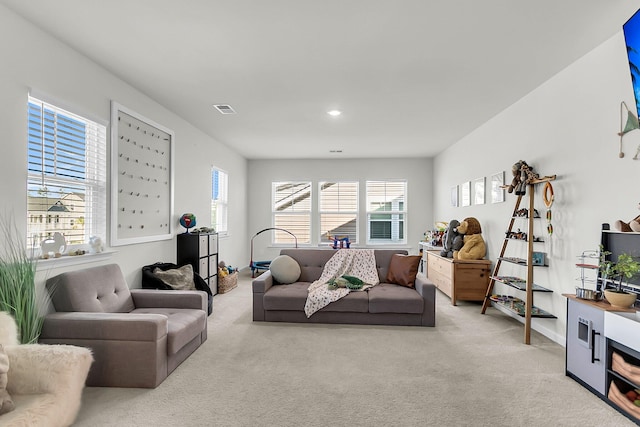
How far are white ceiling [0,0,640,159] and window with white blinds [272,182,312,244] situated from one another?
146 inches

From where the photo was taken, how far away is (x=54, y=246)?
9.09 ft

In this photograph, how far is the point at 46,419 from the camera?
172 centimetres

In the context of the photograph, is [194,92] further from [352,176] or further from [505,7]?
[352,176]

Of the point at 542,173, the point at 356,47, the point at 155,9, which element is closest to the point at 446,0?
the point at 356,47

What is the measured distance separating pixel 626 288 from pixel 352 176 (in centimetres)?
610

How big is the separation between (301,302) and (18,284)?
2518 mm

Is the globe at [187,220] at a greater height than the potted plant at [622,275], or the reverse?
the globe at [187,220]

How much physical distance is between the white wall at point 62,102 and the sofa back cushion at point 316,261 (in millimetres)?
1746

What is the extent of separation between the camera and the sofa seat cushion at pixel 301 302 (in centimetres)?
396

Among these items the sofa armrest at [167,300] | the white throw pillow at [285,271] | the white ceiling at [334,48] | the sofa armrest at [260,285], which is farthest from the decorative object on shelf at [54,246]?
the white throw pillow at [285,271]

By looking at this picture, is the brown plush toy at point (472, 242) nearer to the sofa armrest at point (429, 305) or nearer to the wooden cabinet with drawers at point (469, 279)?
the wooden cabinet with drawers at point (469, 279)

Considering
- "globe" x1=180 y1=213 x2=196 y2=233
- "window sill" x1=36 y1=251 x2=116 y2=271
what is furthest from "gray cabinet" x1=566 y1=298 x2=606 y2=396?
"globe" x1=180 y1=213 x2=196 y2=233

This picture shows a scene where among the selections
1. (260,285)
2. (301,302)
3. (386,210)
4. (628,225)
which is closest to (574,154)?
(628,225)

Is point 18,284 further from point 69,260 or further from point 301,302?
point 301,302
